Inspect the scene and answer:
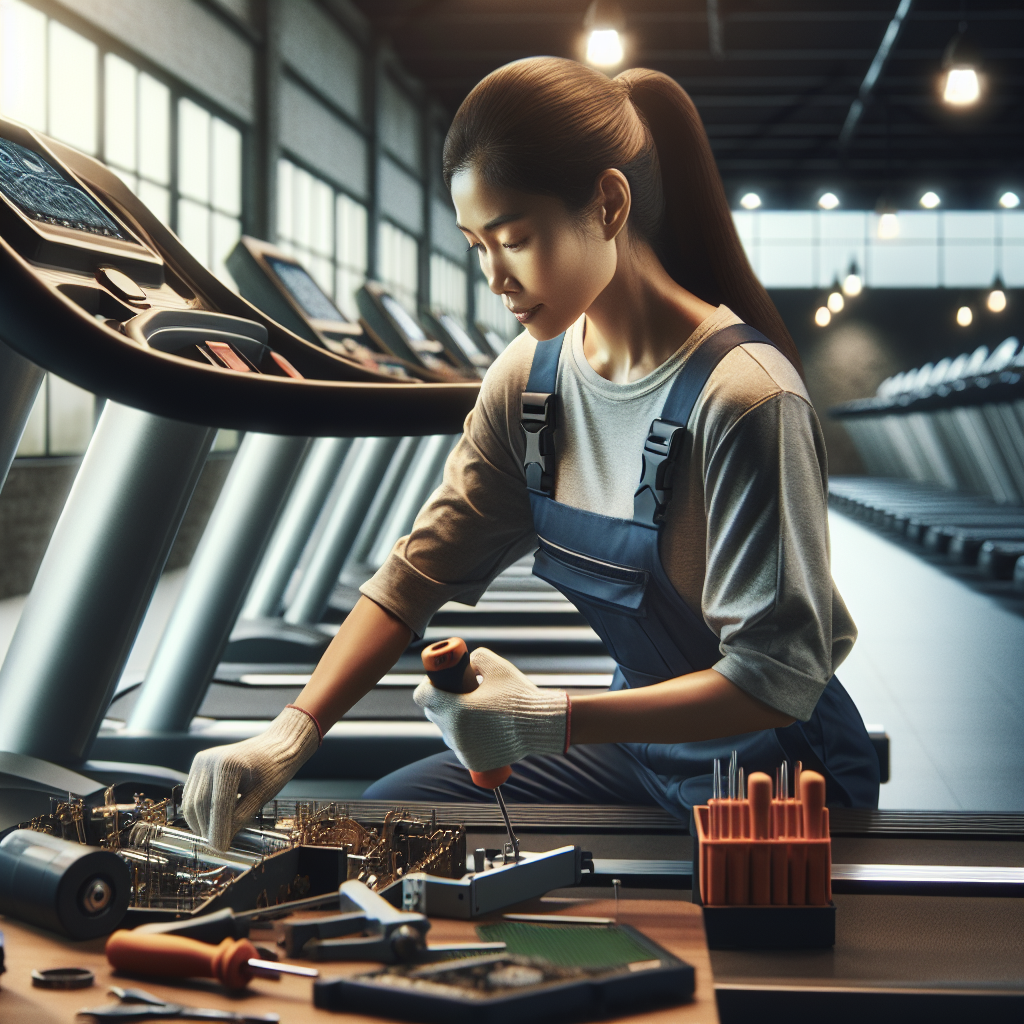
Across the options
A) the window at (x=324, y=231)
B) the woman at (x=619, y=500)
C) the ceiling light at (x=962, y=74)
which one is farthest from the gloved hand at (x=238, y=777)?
the window at (x=324, y=231)

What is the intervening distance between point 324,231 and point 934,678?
768cm

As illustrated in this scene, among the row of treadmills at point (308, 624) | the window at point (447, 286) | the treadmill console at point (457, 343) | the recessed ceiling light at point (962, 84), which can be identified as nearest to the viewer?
the row of treadmills at point (308, 624)

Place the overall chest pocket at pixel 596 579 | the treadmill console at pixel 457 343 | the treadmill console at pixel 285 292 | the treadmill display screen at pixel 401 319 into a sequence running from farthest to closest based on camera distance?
the treadmill console at pixel 457 343, the treadmill display screen at pixel 401 319, the treadmill console at pixel 285 292, the overall chest pocket at pixel 596 579

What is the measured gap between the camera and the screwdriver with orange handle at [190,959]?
2.51 ft

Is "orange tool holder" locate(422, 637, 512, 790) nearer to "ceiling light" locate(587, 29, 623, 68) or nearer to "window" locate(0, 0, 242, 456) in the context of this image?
"window" locate(0, 0, 242, 456)

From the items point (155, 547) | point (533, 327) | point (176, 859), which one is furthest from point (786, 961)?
point (155, 547)

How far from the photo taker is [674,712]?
115cm

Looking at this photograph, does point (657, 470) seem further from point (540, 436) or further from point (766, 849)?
point (766, 849)

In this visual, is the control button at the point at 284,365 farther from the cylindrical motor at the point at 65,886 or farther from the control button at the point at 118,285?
the cylindrical motor at the point at 65,886

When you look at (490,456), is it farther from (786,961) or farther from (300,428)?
(786,961)

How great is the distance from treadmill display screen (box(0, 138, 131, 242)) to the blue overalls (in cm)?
73

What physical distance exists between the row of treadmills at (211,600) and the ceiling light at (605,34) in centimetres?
338

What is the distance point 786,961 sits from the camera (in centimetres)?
92

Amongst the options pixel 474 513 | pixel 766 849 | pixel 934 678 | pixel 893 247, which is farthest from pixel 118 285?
pixel 893 247
